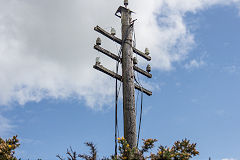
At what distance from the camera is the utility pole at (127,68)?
685 centimetres

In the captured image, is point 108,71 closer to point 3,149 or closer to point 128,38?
point 128,38

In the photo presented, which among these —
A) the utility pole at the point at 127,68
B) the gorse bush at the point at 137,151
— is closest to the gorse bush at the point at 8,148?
the gorse bush at the point at 137,151

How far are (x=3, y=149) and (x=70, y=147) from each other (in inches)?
44.8

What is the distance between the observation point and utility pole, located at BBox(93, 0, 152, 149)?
6.85 meters

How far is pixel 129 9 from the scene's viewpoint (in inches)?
344

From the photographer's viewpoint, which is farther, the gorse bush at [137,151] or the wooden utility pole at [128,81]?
the wooden utility pole at [128,81]

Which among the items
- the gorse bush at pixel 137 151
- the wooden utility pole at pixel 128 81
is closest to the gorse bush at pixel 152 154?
the gorse bush at pixel 137 151

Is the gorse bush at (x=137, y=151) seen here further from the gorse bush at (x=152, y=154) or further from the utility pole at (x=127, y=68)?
the utility pole at (x=127, y=68)

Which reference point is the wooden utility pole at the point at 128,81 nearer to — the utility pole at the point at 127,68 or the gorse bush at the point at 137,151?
the utility pole at the point at 127,68

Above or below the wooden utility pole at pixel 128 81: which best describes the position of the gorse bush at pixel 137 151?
below

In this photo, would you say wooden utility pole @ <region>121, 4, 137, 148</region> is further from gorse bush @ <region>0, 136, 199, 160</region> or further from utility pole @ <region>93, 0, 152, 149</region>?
gorse bush @ <region>0, 136, 199, 160</region>

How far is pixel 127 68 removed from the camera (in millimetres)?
7656

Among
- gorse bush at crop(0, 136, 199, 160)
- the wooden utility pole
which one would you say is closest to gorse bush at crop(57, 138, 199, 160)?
gorse bush at crop(0, 136, 199, 160)

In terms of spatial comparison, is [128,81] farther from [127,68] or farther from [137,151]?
[137,151]
